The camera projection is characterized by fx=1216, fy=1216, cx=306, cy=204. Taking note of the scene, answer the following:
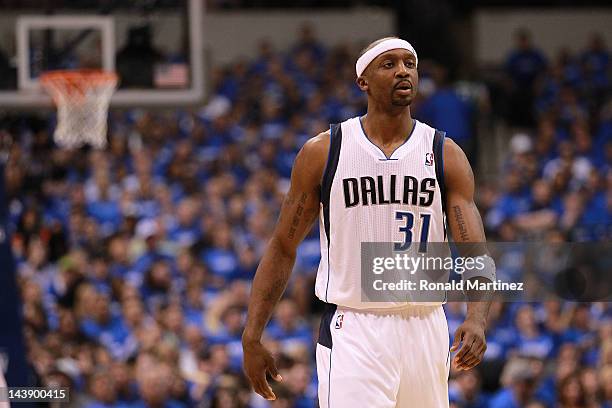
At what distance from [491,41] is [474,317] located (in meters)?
16.7

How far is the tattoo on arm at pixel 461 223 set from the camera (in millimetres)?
5781

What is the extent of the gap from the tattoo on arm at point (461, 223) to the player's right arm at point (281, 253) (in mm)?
679

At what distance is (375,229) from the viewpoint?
582 centimetres

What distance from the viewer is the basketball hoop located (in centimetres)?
1166

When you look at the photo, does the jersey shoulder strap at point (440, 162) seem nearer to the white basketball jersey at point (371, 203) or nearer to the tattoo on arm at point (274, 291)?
the white basketball jersey at point (371, 203)

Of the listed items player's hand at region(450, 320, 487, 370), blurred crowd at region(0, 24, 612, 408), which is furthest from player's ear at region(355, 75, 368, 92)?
blurred crowd at region(0, 24, 612, 408)

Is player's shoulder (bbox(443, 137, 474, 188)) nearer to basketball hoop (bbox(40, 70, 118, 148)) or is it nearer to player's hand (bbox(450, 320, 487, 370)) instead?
player's hand (bbox(450, 320, 487, 370))

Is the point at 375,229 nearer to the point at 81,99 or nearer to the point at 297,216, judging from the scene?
the point at 297,216

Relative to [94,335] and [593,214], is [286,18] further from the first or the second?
[94,335]

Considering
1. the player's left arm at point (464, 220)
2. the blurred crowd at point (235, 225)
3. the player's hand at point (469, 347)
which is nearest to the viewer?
the player's hand at point (469, 347)

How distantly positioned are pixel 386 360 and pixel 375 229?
63cm

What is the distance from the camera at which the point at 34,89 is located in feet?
38.4

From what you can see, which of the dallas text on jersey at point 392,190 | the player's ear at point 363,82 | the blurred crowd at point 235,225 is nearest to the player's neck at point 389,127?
the player's ear at point 363,82

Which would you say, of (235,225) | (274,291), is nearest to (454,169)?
(274,291)
